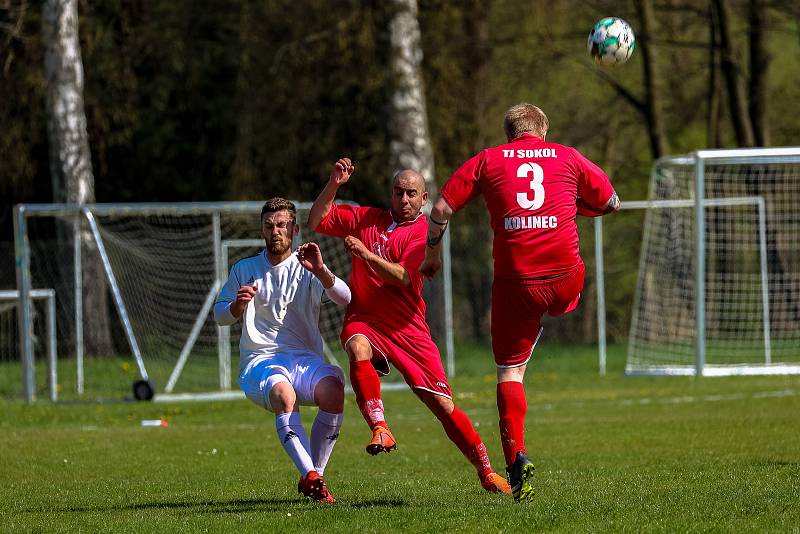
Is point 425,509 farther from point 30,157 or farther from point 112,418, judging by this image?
point 30,157

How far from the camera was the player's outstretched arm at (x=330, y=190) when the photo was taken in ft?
27.6

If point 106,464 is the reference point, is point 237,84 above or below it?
above

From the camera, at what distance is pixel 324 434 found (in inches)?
339

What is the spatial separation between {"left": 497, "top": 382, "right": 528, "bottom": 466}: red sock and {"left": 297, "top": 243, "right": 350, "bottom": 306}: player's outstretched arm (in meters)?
1.11

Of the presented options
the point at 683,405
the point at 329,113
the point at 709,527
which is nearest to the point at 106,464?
the point at 709,527

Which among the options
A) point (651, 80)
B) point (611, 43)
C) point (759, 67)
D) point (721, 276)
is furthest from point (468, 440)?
point (759, 67)

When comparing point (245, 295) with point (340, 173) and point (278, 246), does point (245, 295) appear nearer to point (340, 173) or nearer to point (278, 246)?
point (278, 246)

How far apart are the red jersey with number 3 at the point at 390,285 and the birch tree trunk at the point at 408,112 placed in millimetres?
14428

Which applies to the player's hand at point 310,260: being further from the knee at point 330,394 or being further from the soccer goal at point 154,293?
the soccer goal at point 154,293

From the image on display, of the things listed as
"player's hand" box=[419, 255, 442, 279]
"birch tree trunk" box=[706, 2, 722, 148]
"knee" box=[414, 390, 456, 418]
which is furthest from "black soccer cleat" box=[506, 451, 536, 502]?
"birch tree trunk" box=[706, 2, 722, 148]

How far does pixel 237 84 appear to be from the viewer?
92.3 ft

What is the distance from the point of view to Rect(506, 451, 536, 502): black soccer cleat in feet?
25.2

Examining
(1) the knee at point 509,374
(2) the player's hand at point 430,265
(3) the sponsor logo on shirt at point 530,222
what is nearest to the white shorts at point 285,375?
(2) the player's hand at point 430,265

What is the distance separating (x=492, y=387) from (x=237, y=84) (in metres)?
11.0
